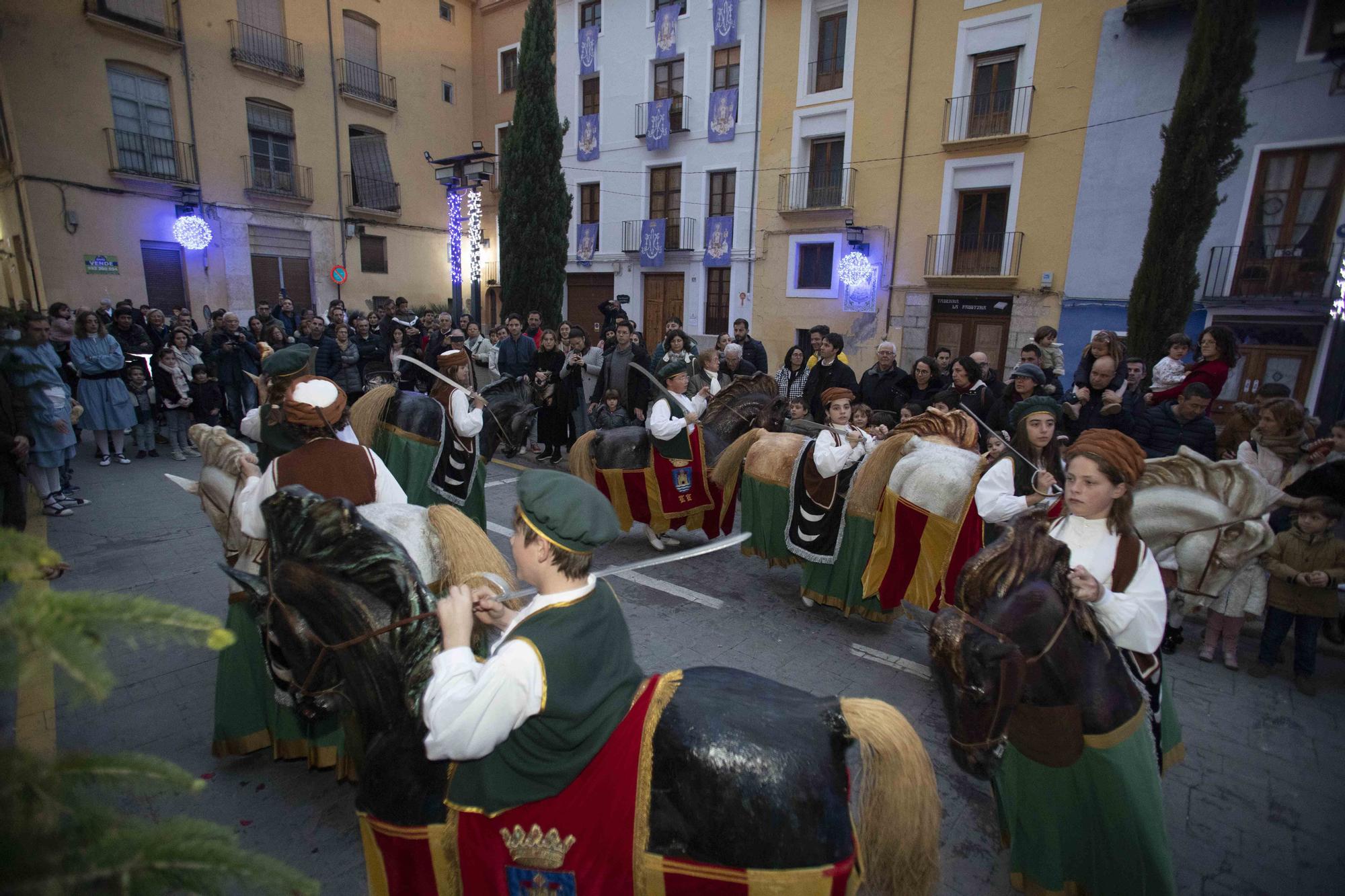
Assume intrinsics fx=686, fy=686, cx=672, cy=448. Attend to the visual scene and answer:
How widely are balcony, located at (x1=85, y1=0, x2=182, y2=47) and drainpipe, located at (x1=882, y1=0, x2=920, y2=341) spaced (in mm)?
18138

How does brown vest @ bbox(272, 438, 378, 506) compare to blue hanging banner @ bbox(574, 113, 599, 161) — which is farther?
blue hanging banner @ bbox(574, 113, 599, 161)

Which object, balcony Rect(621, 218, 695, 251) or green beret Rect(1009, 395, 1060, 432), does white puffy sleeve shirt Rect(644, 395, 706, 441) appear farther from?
balcony Rect(621, 218, 695, 251)

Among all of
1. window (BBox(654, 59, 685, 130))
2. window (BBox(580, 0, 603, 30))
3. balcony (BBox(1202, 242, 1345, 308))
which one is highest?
window (BBox(580, 0, 603, 30))

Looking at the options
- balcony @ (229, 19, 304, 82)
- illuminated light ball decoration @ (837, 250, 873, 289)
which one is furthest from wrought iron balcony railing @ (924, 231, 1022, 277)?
balcony @ (229, 19, 304, 82)

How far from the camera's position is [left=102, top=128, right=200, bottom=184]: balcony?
1642cm

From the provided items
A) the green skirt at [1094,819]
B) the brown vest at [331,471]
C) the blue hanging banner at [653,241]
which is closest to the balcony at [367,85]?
the blue hanging banner at [653,241]

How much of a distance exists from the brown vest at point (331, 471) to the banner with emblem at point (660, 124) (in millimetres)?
19241

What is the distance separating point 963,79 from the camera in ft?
51.4

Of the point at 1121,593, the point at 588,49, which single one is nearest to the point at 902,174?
the point at 588,49

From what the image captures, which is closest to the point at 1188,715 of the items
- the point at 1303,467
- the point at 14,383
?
the point at 1303,467

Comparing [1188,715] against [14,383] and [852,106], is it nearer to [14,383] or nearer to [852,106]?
[14,383]

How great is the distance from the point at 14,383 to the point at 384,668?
2762 millimetres

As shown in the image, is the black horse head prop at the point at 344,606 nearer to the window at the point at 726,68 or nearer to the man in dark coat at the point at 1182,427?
the man in dark coat at the point at 1182,427

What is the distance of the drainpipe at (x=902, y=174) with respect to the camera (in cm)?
1608
